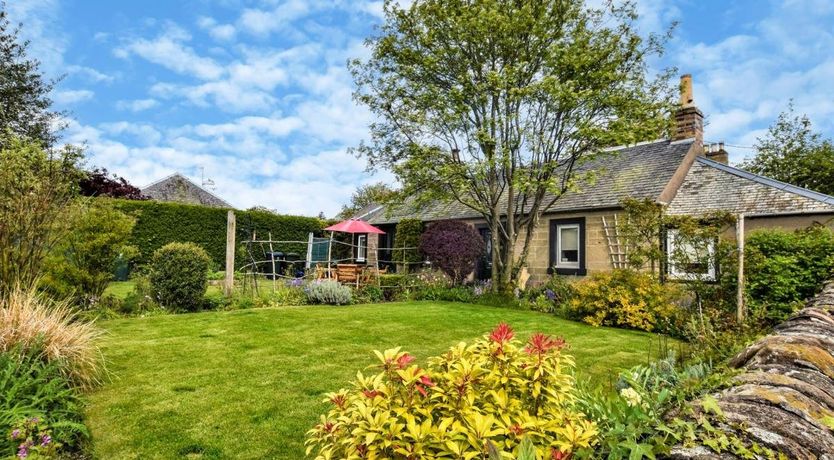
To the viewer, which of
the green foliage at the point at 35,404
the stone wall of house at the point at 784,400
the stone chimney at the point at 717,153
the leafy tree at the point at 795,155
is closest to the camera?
the stone wall of house at the point at 784,400

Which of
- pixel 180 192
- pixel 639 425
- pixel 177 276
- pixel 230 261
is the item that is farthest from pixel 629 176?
pixel 180 192

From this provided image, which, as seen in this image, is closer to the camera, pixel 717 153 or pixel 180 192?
pixel 717 153

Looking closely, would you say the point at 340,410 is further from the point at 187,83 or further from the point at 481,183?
the point at 481,183

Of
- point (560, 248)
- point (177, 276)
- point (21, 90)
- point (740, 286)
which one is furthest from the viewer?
point (21, 90)

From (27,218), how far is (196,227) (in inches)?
519

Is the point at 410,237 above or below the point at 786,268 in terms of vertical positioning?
above

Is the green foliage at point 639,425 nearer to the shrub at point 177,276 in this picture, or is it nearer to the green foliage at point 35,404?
the green foliage at point 35,404

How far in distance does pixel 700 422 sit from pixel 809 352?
147cm

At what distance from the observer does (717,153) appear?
16.7m

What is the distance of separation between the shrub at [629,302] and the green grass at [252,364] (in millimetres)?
672

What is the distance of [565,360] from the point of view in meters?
2.15

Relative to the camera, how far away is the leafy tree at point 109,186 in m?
20.1

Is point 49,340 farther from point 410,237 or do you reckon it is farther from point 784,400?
point 410,237

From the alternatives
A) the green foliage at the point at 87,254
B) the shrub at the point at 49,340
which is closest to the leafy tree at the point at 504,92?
the green foliage at the point at 87,254
